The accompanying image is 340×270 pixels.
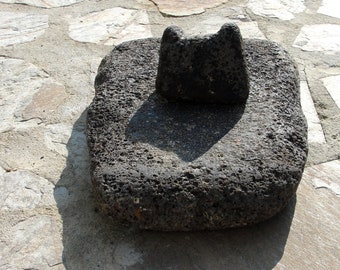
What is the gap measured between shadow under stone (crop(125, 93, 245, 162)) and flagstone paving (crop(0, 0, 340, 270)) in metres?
0.29

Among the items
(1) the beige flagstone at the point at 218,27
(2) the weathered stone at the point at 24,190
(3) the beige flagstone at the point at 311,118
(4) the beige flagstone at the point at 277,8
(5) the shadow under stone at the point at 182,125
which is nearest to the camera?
(5) the shadow under stone at the point at 182,125

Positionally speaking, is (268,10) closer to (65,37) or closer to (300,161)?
(65,37)

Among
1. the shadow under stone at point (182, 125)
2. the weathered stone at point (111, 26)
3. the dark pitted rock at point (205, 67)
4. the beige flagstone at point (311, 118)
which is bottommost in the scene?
the weathered stone at point (111, 26)

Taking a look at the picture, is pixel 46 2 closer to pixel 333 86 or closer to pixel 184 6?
A: pixel 184 6

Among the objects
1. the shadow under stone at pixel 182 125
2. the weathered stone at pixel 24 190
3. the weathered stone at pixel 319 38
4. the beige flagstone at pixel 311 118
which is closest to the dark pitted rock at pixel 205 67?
the shadow under stone at pixel 182 125

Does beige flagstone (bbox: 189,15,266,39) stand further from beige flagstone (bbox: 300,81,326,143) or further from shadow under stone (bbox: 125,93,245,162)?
shadow under stone (bbox: 125,93,245,162)

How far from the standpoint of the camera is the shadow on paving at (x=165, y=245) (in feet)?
5.12

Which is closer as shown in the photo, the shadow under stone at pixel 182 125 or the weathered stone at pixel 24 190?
the shadow under stone at pixel 182 125

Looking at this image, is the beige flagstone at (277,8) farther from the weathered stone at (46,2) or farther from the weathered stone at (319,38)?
the weathered stone at (46,2)

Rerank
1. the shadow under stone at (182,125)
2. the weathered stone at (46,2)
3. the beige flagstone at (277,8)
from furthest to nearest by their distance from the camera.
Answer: the weathered stone at (46,2) < the beige flagstone at (277,8) < the shadow under stone at (182,125)

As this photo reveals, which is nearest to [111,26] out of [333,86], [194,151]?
[333,86]

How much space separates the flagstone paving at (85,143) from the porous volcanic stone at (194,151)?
10 cm

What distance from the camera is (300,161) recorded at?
1.65m

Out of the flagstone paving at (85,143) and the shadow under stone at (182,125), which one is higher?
the shadow under stone at (182,125)
